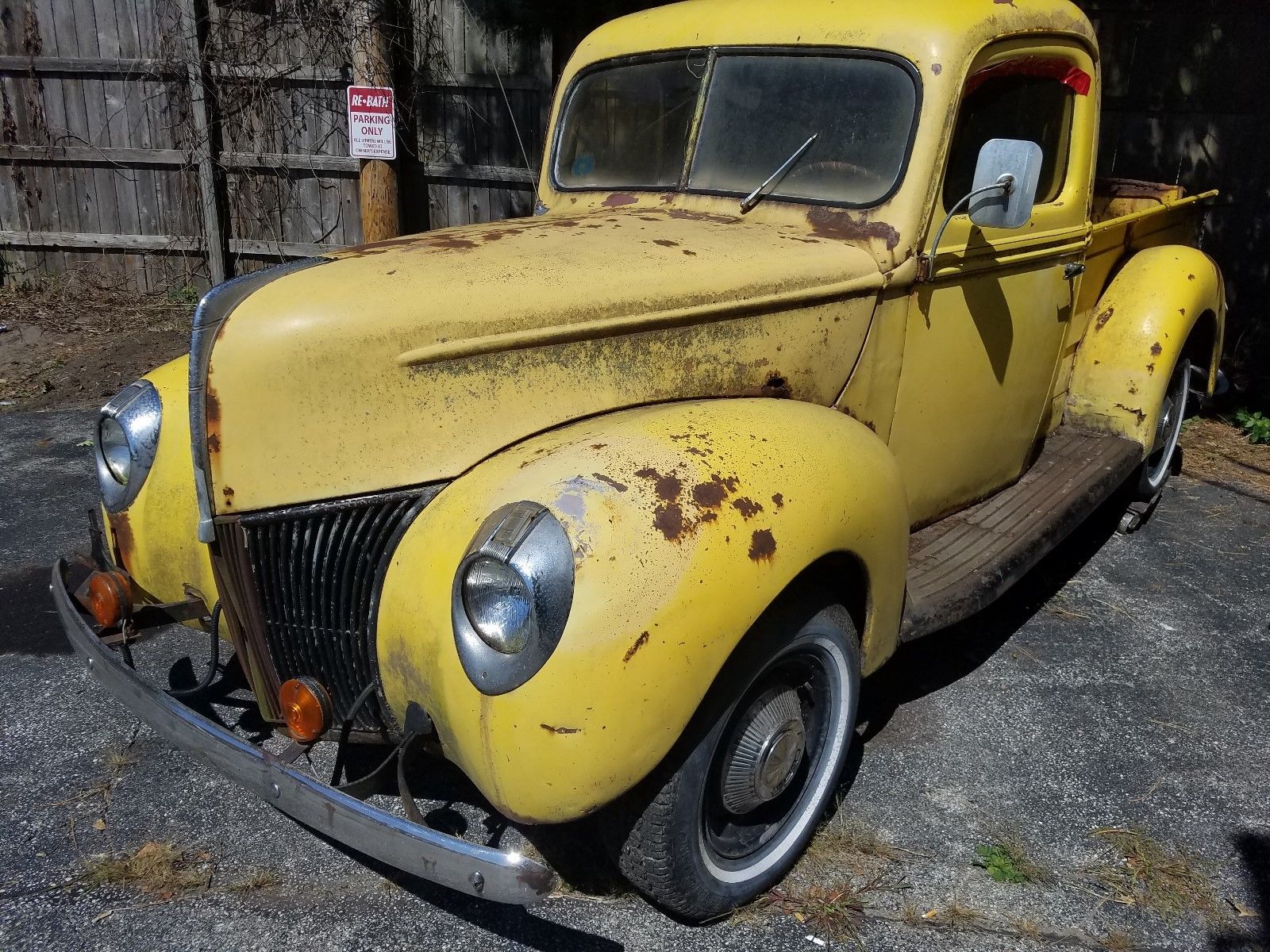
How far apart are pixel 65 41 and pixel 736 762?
760 cm

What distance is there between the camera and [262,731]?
2.87 meters

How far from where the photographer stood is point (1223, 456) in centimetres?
553

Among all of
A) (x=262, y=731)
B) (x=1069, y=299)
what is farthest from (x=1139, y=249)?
(x=262, y=731)

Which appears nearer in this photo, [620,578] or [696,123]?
[620,578]

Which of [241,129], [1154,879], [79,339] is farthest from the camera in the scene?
[241,129]

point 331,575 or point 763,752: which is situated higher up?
point 331,575

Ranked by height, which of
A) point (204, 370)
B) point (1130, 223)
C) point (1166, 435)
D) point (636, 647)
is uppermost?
point (1130, 223)

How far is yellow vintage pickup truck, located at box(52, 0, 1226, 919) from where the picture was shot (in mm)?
1863

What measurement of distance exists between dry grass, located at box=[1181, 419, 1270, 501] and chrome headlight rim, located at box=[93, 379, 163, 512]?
16.1 feet

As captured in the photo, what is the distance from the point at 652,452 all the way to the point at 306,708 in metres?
0.88

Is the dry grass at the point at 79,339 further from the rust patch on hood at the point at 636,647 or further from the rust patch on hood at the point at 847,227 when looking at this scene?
the rust patch on hood at the point at 636,647

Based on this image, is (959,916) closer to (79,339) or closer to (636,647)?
(636,647)

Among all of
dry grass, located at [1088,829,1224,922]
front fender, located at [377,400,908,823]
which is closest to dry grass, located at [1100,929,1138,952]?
dry grass, located at [1088,829,1224,922]

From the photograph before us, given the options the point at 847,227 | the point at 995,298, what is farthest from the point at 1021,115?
the point at 847,227
